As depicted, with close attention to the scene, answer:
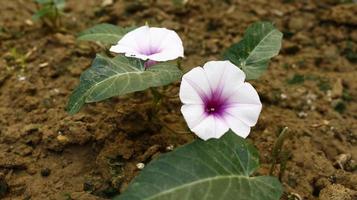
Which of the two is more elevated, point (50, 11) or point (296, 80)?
point (50, 11)

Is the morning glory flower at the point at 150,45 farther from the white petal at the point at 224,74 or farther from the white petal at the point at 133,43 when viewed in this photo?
the white petal at the point at 224,74

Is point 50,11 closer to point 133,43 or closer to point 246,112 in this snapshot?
point 133,43

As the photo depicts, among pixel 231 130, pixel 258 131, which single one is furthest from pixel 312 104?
pixel 231 130

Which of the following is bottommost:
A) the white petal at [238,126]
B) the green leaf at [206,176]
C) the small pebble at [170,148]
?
the small pebble at [170,148]

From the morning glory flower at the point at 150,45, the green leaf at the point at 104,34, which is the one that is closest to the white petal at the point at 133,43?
the morning glory flower at the point at 150,45

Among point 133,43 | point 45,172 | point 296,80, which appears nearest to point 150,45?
point 133,43

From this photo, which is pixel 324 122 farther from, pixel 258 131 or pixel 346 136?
pixel 258 131
